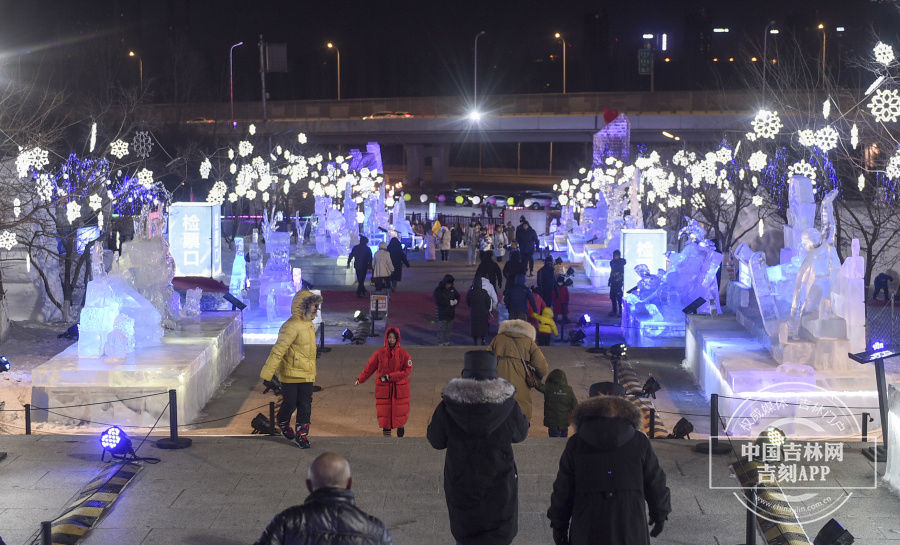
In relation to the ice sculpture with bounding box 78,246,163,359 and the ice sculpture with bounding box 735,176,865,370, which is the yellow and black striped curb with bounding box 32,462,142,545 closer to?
the ice sculpture with bounding box 78,246,163,359

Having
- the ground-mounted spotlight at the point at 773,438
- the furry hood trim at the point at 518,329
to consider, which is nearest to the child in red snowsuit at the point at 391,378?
the furry hood trim at the point at 518,329

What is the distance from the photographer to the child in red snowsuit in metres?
10.3

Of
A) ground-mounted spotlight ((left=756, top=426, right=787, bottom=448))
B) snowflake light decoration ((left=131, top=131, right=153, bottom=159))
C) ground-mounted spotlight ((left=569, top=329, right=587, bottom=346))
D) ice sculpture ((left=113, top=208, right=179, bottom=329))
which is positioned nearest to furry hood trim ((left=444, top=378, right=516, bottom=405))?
ground-mounted spotlight ((left=756, top=426, right=787, bottom=448))

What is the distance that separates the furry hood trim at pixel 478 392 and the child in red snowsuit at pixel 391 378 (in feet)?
13.7

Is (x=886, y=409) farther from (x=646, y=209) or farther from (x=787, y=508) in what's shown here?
(x=646, y=209)

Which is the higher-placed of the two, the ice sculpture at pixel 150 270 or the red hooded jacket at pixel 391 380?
the ice sculpture at pixel 150 270

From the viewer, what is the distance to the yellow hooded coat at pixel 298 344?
9.75 meters

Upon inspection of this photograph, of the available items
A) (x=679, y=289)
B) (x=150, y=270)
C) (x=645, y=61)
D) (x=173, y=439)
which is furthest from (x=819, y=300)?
(x=645, y=61)

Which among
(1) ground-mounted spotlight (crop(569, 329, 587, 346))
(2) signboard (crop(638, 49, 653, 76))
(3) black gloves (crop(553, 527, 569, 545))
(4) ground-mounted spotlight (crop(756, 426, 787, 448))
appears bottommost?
(1) ground-mounted spotlight (crop(569, 329, 587, 346))

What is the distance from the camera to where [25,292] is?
20.7m

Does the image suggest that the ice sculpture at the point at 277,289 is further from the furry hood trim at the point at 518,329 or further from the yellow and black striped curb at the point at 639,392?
the furry hood trim at the point at 518,329

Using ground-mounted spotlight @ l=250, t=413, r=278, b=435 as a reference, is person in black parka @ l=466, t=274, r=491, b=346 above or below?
above

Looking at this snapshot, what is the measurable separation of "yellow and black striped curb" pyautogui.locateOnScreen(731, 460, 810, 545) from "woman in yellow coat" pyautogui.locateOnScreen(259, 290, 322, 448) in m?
4.00

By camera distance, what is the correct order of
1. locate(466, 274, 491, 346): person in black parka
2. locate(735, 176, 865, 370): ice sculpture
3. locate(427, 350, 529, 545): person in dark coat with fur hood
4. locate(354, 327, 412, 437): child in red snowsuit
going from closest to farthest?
1. locate(427, 350, 529, 545): person in dark coat with fur hood
2. locate(354, 327, 412, 437): child in red snowsuit
3. locate(735, 176, 865, 370): ice sculpture
4. locate(466, 274, 491, 346): person in black parka
